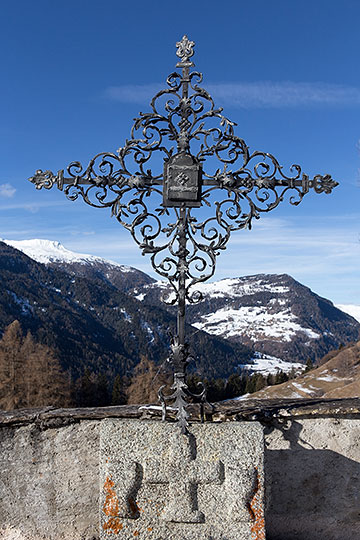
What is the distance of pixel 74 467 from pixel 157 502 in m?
1.71

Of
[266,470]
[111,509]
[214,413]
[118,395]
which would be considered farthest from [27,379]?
[111,509]

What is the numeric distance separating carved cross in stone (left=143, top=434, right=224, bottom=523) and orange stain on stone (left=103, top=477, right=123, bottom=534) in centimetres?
38

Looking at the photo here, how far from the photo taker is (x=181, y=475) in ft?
17.5

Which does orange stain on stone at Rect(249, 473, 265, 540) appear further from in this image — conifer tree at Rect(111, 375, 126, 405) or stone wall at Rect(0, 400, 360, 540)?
conifer tree at Rect(111, 375, 126, 405)

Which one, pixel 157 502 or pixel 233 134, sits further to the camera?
pixel 233 134

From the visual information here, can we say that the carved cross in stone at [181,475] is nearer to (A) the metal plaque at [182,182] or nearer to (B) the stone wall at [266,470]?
(B) the stone wall at [266,470]

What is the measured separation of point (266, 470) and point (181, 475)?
1.73m

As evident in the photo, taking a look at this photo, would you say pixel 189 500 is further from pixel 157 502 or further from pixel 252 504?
pixel 252 504

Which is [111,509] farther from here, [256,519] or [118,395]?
[118,395]

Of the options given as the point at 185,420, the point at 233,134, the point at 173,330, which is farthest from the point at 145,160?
the point at 185,420

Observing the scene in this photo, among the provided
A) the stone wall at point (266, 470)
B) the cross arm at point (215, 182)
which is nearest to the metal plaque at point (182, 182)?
the cross arm at point (215, 182)

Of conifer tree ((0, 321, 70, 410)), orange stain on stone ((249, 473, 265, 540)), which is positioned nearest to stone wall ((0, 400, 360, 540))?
orange stain on stone ((249, 473, 265, 540))

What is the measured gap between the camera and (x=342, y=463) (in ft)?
21.3

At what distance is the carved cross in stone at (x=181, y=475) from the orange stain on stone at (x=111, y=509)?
15.1 inches
